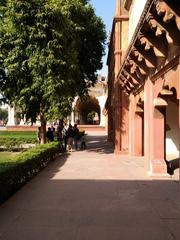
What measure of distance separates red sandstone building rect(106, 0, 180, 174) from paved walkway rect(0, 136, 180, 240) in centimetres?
169

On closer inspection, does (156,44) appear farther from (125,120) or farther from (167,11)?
(125,120)

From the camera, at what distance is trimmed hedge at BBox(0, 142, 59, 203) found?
10.1 m

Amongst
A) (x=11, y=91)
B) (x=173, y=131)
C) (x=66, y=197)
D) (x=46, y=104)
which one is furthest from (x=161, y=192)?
(x=11, y=91)

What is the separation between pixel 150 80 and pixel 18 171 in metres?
5.06

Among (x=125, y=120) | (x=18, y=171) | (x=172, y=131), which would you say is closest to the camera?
(x=18, y=171)

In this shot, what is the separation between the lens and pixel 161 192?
11.3 m

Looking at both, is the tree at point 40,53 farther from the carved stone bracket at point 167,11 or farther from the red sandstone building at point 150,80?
the carved stone bracket at point 167,11

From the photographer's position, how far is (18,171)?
11852 mm

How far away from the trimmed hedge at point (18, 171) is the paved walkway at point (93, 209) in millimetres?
225

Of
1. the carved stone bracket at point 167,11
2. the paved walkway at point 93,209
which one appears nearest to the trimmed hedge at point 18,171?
the paved walkway at point 93,209

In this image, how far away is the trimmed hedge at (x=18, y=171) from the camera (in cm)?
1007

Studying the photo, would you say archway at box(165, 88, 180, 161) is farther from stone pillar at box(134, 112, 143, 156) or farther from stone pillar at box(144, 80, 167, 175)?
stone pillar at box(144, 80, 167, 175)

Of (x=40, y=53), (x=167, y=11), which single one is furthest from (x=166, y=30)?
(x=40, y=53)

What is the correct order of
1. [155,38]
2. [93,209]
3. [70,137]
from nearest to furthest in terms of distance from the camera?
[93,209], [155,38], [70,137]
